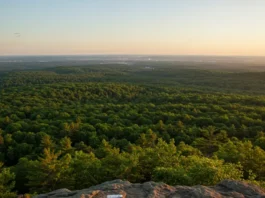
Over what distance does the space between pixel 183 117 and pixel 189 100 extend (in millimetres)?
22467

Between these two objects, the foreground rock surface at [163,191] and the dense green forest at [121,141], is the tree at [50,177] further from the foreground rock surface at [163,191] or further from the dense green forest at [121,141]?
the foreground rock surface at [163,191]

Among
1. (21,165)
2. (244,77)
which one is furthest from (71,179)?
(244,77)

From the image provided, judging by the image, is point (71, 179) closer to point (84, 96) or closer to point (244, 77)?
point (84, 96)

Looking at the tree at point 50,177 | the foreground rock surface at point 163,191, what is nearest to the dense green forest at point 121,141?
the tree at point 50,177

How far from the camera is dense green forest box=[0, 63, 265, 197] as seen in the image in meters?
23.8

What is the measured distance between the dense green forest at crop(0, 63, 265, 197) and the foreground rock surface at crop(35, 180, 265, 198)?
459cm

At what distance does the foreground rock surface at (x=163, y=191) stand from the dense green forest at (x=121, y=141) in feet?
15.1

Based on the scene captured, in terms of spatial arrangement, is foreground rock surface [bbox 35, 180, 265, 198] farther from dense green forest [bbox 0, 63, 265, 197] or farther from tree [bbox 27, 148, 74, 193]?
tree [bbox 27, 148, 74, 193]

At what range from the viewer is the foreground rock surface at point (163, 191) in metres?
12.8

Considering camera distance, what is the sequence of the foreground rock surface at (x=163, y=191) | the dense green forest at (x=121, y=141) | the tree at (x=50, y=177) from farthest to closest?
1. the dense green forest at (x=121, y=141)
2. the tree at (x=50, y=177)
3. the foreground rock surface at (x=163, y=191)

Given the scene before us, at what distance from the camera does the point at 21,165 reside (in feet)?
98.2

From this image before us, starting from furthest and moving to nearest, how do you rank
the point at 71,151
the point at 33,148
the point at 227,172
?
the point at 33,148, the point at 71,151, the point at 227,172

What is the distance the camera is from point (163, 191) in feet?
43.4

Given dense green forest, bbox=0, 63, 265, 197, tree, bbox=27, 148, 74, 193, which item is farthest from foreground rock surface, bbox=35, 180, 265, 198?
tree, bbox=27, 148, 74, 193
